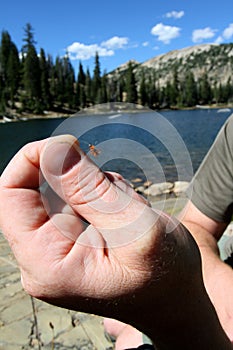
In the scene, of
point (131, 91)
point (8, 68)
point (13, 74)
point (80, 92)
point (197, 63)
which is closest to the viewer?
point (131, 91)

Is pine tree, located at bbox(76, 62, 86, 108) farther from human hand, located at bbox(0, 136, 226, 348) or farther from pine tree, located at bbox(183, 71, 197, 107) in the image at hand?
human hand, located at bbox(0, 136, 226, 348)

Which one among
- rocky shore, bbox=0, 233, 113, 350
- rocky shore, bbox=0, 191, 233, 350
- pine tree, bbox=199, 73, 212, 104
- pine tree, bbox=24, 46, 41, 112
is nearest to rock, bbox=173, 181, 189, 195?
rocky shore, bbox=0, 191, 233, 350

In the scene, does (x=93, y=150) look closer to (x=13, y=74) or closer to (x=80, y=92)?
(x=80, y=92)

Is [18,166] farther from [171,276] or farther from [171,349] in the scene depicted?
[171,349]

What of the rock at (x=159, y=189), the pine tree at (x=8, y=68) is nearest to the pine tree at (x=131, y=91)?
the rock at (x=159, y=189)

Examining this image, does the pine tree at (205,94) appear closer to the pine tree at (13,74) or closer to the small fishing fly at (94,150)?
the pine tree at (13,74)

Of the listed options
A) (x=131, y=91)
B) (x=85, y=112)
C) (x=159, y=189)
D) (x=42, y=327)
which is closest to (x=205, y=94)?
(x=131, y=91)

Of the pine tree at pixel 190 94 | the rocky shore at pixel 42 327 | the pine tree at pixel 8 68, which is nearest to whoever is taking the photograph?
the rocky shore at pixel 42 327

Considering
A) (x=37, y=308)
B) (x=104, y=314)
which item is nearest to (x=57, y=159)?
(x=104, y=314)
